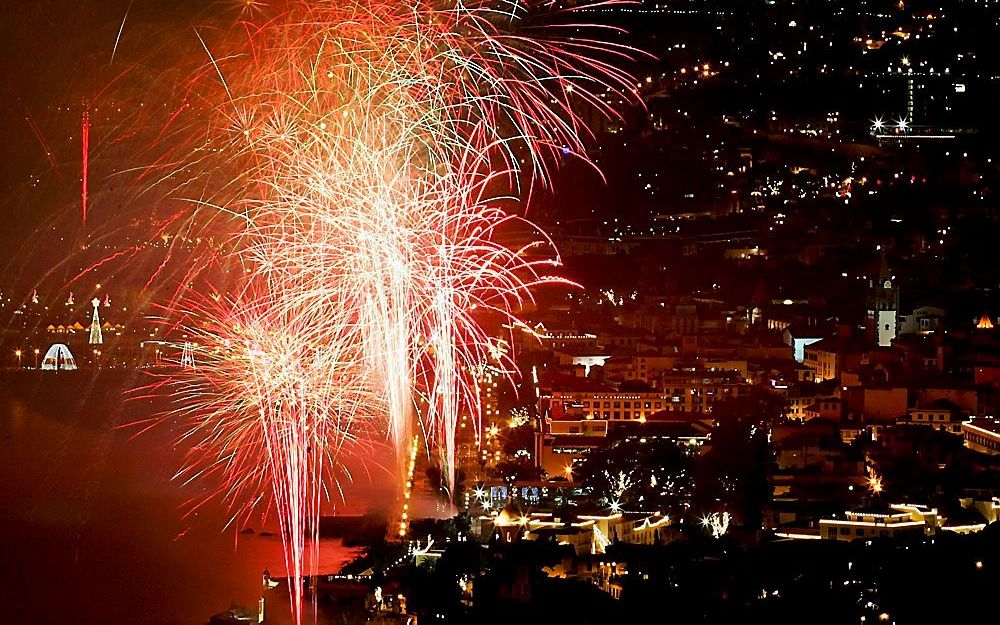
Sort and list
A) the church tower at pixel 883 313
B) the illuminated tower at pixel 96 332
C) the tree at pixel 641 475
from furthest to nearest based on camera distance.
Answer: the illuminated tower at pixel 96 332 → the church tower at pixel 883 313 → the tree at pixel 641 475

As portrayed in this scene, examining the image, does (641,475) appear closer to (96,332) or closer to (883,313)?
(883,313)

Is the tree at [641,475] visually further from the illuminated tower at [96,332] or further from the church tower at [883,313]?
the illuminated tower at [96,332]

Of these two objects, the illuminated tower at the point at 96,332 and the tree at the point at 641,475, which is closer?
the tree at the point at 641,475

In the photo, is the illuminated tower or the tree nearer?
the tree

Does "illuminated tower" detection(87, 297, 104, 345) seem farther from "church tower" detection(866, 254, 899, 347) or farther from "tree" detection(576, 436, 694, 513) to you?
"tree" detection(576, 436, 694, 513)

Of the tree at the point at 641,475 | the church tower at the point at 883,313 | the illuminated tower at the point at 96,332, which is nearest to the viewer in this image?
the tree at the point at 641,475

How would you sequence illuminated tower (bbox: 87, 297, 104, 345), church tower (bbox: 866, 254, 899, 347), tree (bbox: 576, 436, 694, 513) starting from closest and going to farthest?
tree (bbox: 576, 436, 694, 513), church tower (bbox: 866, 254, 899, 347), illuminated tower (bbox: 87, 297, 104, 345)

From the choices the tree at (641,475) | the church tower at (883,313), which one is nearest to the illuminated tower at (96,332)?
the church tower at (883,313)

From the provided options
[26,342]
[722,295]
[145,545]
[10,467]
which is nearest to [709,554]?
[145,545]

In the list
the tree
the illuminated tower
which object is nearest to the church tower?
the tree

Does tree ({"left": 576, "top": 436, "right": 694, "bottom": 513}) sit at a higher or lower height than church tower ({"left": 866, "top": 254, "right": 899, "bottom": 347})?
lower
